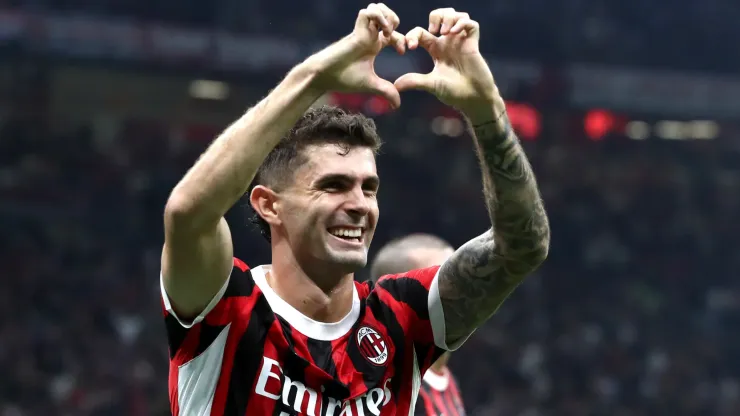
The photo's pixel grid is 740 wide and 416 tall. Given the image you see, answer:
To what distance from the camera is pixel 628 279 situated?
1272 centimetres

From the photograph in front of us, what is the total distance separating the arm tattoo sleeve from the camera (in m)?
2.54

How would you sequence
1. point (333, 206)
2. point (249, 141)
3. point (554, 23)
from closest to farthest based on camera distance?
point (249, 141) < point (333, 206) < point (554, 23)

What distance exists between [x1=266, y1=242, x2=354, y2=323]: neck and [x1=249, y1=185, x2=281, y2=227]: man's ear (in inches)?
4.0

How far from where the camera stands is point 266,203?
2.63 m

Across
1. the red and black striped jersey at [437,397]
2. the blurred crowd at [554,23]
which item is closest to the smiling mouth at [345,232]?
the red and black striped jersey at [437,397]

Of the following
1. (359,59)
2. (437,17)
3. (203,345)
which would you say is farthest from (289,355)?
(437,17)

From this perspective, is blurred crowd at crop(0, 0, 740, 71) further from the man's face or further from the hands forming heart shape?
the hands forming heart shape

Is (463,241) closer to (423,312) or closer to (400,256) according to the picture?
(400,256)

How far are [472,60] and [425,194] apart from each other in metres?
9.95

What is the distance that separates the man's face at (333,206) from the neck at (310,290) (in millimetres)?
77

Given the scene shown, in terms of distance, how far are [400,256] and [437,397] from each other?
0.68 m

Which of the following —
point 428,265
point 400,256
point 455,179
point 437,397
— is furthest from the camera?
point 455,179

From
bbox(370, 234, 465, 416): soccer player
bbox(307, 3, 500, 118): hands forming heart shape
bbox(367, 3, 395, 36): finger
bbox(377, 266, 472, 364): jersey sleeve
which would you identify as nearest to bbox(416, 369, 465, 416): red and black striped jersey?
bbox(370, 234, 465, 416): soccer player

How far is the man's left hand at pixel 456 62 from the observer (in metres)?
2.36
